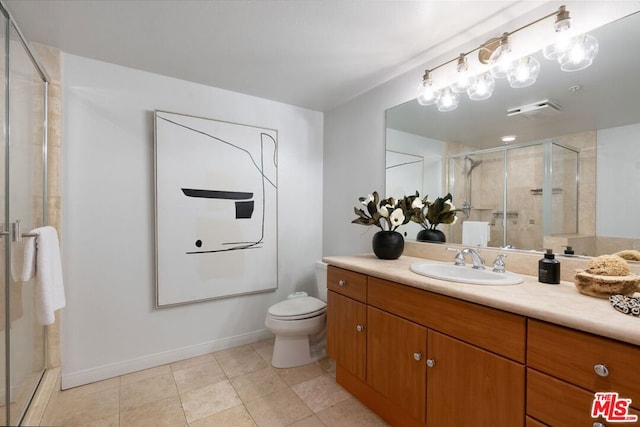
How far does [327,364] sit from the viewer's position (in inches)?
87.2

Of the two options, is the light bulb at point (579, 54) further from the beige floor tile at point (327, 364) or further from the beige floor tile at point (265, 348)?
the beige floor tile at point (265, 348)

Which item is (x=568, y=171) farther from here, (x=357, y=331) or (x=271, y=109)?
(x=271, y=109)

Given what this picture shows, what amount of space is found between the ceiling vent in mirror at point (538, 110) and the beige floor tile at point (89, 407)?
9.42 ft

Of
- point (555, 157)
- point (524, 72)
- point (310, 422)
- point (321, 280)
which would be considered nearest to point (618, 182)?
point (555, 157)

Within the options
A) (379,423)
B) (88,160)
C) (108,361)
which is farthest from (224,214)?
(379,423)

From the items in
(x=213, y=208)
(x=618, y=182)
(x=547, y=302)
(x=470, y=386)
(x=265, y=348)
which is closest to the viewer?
(x=547, y=302)

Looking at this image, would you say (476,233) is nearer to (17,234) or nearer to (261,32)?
(261,32)

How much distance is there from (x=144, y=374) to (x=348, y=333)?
5.02ft

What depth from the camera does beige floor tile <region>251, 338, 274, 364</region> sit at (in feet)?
7.64

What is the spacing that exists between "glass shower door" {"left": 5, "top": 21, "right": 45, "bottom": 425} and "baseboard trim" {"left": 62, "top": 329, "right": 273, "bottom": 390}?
311 mm

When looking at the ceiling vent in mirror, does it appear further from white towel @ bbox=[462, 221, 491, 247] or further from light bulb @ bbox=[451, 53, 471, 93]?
white towel @ bbox=[462, 221, 491, 247]

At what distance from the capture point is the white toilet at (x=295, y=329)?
2102mm

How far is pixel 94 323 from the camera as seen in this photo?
1.98 metres

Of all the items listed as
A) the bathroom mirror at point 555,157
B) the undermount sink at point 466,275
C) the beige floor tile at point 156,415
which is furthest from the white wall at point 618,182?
the beige floor tile at point 156,415
